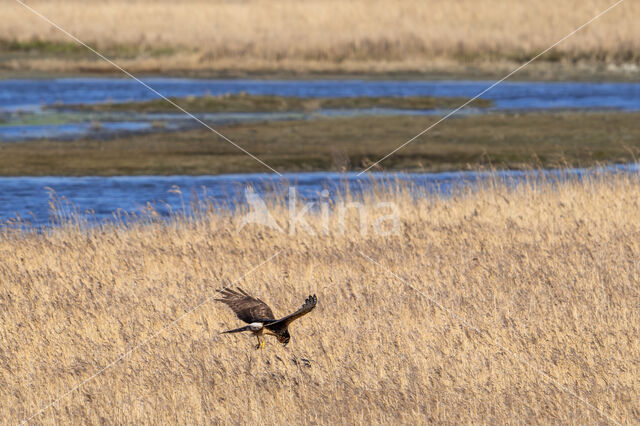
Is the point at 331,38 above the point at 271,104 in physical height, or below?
above

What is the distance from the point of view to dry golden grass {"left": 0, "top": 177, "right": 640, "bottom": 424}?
7020 mm

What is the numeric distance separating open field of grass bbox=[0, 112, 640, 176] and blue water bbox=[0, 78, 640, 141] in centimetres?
243

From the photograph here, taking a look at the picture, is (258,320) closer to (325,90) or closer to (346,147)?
(346,147)

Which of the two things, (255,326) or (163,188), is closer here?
(255,326)

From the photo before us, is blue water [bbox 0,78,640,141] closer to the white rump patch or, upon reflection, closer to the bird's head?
the bird's head

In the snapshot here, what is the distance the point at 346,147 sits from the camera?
24.4 metres

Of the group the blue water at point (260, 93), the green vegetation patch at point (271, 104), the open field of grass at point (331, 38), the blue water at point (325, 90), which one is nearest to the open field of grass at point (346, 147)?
the blue water at point (260, 93)

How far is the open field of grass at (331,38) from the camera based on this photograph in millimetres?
42750

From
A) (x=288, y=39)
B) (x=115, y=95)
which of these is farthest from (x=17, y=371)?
(x=288, y=39)

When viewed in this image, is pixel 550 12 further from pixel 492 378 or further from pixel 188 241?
pixel 492 378

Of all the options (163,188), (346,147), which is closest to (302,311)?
(163,188)

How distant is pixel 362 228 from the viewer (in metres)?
12.3

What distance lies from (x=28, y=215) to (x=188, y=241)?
18.0ft

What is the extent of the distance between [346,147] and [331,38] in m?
21.8
